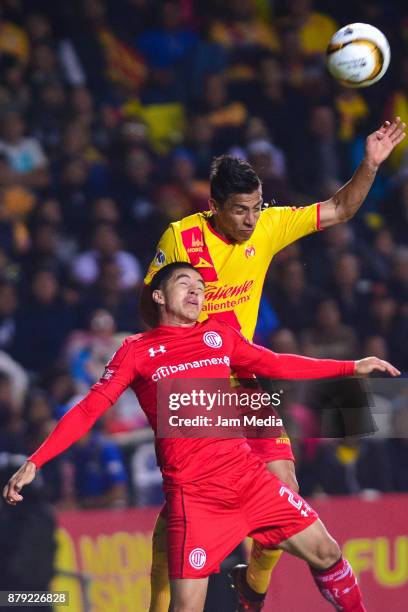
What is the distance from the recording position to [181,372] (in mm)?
5180

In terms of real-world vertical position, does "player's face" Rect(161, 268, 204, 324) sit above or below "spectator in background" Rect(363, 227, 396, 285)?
below

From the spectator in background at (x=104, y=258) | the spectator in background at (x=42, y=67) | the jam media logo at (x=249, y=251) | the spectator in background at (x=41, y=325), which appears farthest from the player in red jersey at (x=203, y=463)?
the spectator in background at (x=42, y=67)

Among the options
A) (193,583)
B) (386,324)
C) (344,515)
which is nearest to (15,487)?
(193,583)

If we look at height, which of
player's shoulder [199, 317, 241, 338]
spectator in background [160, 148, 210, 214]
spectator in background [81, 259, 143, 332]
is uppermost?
spectator in background [160, 148, 210, 214]

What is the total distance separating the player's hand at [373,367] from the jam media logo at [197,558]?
3.31 feet

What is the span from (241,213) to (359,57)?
1.08 m

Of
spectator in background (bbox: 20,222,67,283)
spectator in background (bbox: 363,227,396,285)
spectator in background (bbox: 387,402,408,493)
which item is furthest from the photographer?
spectator in background (bbox: 363,227,396,285)

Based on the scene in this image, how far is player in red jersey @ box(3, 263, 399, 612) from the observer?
16.4 ft

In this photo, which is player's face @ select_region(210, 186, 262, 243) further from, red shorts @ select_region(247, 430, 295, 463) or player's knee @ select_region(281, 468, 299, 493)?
player's knee @ select_region(281, 468, 299, 493)

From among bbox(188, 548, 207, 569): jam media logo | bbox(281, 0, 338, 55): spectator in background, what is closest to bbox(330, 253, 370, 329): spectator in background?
bbox(281, 0, 338, 55): spectator in background

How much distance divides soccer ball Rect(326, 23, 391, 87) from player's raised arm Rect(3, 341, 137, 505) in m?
1.79

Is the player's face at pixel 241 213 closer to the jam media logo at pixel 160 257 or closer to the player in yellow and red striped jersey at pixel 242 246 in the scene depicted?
the player in yellow and red striped jersey at pixel 242 246

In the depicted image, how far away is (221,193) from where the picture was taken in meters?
5.47

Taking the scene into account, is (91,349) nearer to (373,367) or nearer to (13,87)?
(13,87)
